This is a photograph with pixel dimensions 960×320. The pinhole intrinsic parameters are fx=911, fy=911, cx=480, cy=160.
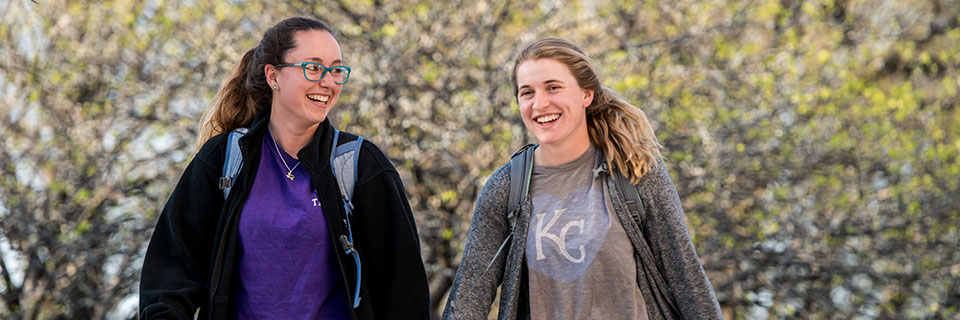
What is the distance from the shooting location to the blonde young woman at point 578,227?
297 centimetres

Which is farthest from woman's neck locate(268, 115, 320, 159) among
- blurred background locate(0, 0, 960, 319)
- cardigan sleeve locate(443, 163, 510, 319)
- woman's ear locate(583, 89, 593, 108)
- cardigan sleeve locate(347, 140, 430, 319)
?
blurred background locate(0, 0, 960, 319)

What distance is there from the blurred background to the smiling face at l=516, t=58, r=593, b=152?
9.95 ft

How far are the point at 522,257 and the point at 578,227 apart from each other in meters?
0.22

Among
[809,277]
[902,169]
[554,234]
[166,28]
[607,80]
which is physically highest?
[166,28]

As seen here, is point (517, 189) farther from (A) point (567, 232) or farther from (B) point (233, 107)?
(B) point (233, 107)

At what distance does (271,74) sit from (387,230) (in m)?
0.64

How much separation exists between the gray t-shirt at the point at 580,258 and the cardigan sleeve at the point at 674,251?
110 millimetres

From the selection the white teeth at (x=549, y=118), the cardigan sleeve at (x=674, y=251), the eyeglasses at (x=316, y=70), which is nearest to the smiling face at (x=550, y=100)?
the white teeth at (x=549, y=118)

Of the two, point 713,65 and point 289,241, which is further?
point 713,65

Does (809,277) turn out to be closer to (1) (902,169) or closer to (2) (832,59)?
(1) (902,169)

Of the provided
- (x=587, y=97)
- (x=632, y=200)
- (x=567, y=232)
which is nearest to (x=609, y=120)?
(x=587, y=97)

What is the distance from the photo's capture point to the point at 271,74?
2986mm

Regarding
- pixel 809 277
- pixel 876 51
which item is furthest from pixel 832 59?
pixel 809 277

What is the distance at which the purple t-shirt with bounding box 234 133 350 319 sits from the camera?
2.75 metres
